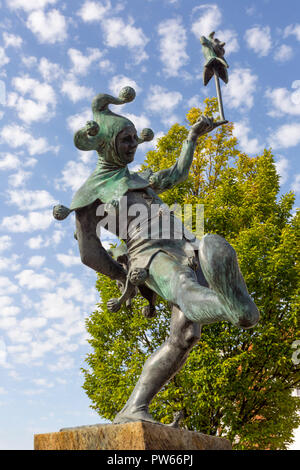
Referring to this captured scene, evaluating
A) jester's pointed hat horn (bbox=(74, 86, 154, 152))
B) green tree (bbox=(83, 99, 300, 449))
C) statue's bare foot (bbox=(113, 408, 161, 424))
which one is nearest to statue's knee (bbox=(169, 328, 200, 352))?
statue's bare foot (bbox=(113, 408, 161, 424))

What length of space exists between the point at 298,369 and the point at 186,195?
6.14m

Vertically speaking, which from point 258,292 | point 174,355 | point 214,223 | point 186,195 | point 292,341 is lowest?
point 174,355

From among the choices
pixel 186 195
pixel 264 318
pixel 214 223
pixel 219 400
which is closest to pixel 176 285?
pixel 219 400

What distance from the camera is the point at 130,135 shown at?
159 inches

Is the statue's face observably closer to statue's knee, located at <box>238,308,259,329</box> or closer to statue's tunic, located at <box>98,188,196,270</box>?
statue's tunic, located at <box>98,188,196,270</box>

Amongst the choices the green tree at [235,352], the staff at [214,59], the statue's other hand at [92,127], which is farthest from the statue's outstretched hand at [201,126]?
the green tree at [235,352]

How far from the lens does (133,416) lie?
3.07 metres

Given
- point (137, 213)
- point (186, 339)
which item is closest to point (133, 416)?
point (186, 339)

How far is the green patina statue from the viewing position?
3.12 m

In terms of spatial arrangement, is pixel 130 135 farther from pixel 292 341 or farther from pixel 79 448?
pixel 292 341

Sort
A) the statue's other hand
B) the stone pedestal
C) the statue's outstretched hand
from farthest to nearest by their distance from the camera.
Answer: the statue's outstretched hand, the statue's other hand, the stone pedestal

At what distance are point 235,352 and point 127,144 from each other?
8.92 meters

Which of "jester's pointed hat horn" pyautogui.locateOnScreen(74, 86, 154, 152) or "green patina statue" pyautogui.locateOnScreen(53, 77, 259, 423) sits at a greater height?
"jester's pointed hat horn" pyautogui.locateOnScreen(74, 86, 154, 152)
